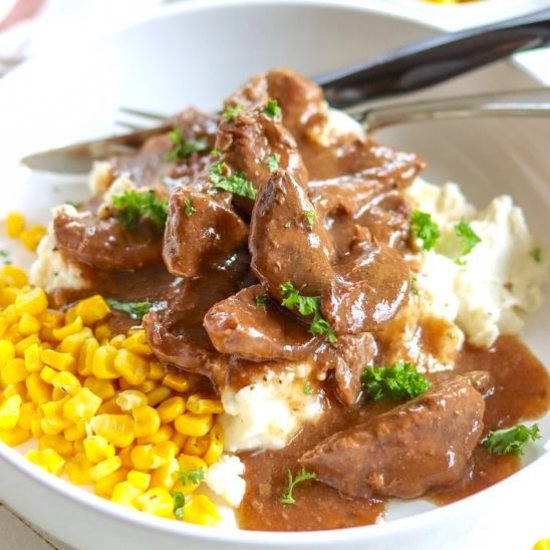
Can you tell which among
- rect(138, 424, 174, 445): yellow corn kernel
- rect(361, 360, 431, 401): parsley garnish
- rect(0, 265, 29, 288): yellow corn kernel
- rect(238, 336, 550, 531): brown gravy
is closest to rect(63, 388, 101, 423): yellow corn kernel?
rect(138, 424, 174, 445): yellow corn kernel

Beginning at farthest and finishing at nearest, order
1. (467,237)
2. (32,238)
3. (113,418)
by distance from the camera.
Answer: (32,238) → (467,237) → (113,418)

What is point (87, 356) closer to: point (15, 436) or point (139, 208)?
point (15, 436)

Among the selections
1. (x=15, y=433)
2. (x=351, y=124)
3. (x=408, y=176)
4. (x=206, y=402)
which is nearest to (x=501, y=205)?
(x=408, y=176)

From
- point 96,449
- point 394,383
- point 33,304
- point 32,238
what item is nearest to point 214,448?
point 96,449

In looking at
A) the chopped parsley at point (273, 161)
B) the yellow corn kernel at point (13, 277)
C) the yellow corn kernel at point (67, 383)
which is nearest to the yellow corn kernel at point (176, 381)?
the yellow corn kernel at point (67, 383)

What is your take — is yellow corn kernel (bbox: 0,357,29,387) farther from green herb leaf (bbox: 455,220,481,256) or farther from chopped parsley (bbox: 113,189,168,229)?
green herb leaf (bbox: 455,220,481,256)

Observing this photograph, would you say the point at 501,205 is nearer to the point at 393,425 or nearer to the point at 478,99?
the point at 478,99
